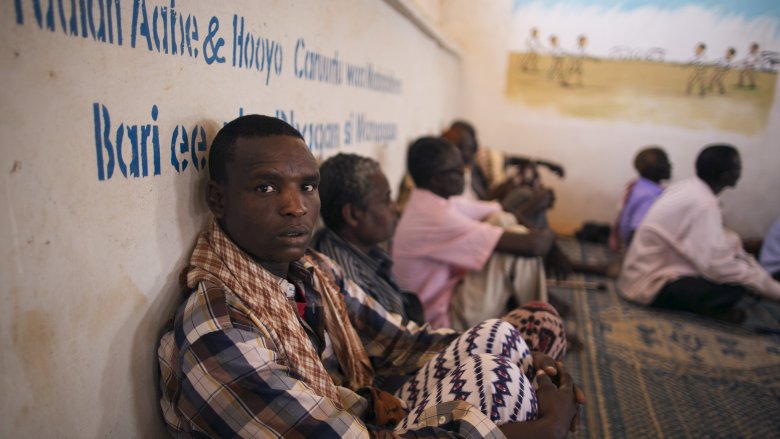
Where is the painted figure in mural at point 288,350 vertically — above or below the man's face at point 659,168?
below

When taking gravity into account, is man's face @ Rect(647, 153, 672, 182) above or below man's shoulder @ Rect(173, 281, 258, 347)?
above

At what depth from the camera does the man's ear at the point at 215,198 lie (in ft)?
3.30

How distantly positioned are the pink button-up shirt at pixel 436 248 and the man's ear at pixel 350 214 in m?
0.51

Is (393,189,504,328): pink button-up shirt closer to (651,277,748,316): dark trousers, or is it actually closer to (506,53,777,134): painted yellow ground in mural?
(651,277,748,316): dark trousers

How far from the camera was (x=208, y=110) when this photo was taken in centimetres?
103

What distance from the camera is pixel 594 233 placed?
179 inches

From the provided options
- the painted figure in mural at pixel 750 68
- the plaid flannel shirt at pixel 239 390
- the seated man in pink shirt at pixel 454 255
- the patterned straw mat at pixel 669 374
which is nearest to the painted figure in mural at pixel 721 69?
the painted figure in mural at pixel 750 68

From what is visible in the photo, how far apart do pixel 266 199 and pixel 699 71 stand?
4735 mm

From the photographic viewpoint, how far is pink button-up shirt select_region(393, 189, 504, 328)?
204 cm

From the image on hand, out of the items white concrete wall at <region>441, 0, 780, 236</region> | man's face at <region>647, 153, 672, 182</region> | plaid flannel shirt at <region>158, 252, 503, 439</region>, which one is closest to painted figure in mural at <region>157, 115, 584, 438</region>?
plaid flannel shirt at <region>158, 252, 503, 439</region>

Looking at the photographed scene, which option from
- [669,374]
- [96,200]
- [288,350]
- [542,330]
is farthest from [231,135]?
[669,374]

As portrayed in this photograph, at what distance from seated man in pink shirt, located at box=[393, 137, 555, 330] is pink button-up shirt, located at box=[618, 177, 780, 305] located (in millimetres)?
1291

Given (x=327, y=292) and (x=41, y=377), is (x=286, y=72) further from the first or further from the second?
(x=41, y=377)

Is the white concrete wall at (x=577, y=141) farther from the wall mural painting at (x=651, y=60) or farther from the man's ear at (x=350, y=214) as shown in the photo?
the man's ear at (x=350, y=214)
